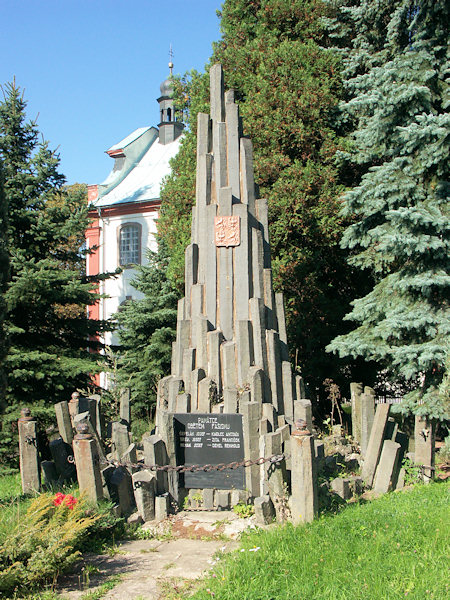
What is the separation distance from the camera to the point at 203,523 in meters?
6.11

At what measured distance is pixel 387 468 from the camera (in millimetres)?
6641

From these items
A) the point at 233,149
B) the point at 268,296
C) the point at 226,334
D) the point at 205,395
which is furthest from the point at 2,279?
the point at 233,149

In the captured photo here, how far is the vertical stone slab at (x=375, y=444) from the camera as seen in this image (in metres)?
6.84

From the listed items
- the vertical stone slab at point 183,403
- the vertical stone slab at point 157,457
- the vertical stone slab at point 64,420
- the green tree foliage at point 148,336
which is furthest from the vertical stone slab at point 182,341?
the green tree foliage at point 148,336

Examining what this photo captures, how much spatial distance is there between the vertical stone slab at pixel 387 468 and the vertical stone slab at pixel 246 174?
145 inches

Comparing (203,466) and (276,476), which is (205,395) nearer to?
(203,466)

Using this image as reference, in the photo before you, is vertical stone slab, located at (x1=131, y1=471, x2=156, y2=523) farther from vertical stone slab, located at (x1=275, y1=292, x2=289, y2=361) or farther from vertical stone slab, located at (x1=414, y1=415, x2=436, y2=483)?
vertical stone slab, located at (x1=414, y1=415, x2=436, y2=483)

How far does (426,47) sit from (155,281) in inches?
360

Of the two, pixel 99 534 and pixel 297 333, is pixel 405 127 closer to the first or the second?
pixel 297 333

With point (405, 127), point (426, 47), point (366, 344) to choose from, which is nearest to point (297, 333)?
point (366, 344)

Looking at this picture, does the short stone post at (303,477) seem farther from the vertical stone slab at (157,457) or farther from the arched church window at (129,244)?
the arched church window at (129,244)

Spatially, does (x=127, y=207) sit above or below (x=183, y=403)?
above

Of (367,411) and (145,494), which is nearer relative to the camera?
(145,494)

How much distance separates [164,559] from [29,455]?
2.33m
